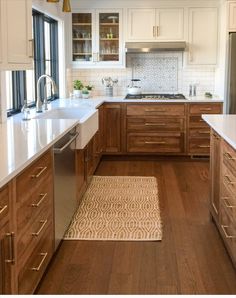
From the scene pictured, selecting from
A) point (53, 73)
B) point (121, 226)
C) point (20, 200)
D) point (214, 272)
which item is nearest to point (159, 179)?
point (121, 226)

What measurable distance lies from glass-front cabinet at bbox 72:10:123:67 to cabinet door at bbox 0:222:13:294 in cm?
533

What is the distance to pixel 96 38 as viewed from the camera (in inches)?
283

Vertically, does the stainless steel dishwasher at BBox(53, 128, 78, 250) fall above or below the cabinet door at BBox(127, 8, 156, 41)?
below

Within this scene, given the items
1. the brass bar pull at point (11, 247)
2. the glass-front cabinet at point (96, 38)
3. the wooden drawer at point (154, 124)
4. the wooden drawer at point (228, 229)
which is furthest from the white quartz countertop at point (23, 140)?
the glass-front cabinet at point (96, 38)

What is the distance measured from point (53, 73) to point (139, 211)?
303 cm

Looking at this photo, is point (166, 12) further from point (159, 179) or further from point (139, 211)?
point (139, 211)

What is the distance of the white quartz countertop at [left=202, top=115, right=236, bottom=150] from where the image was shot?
3227mm

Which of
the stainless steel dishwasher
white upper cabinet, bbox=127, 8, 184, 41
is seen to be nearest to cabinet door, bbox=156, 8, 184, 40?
white upper cabinet, bbox=127, 8, 184, 41

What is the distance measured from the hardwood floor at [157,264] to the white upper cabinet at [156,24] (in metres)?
3.23

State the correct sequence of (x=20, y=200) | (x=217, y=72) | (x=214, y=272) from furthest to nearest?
(x=217, y=72) → (x=214, y=272) → (x=20, y=200)

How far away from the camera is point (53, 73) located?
6848mm

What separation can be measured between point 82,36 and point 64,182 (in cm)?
400

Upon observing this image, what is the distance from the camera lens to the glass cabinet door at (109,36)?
715cm

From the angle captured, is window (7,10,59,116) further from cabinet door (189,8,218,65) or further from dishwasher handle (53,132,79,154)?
cabinet door (189,8,218,65)
